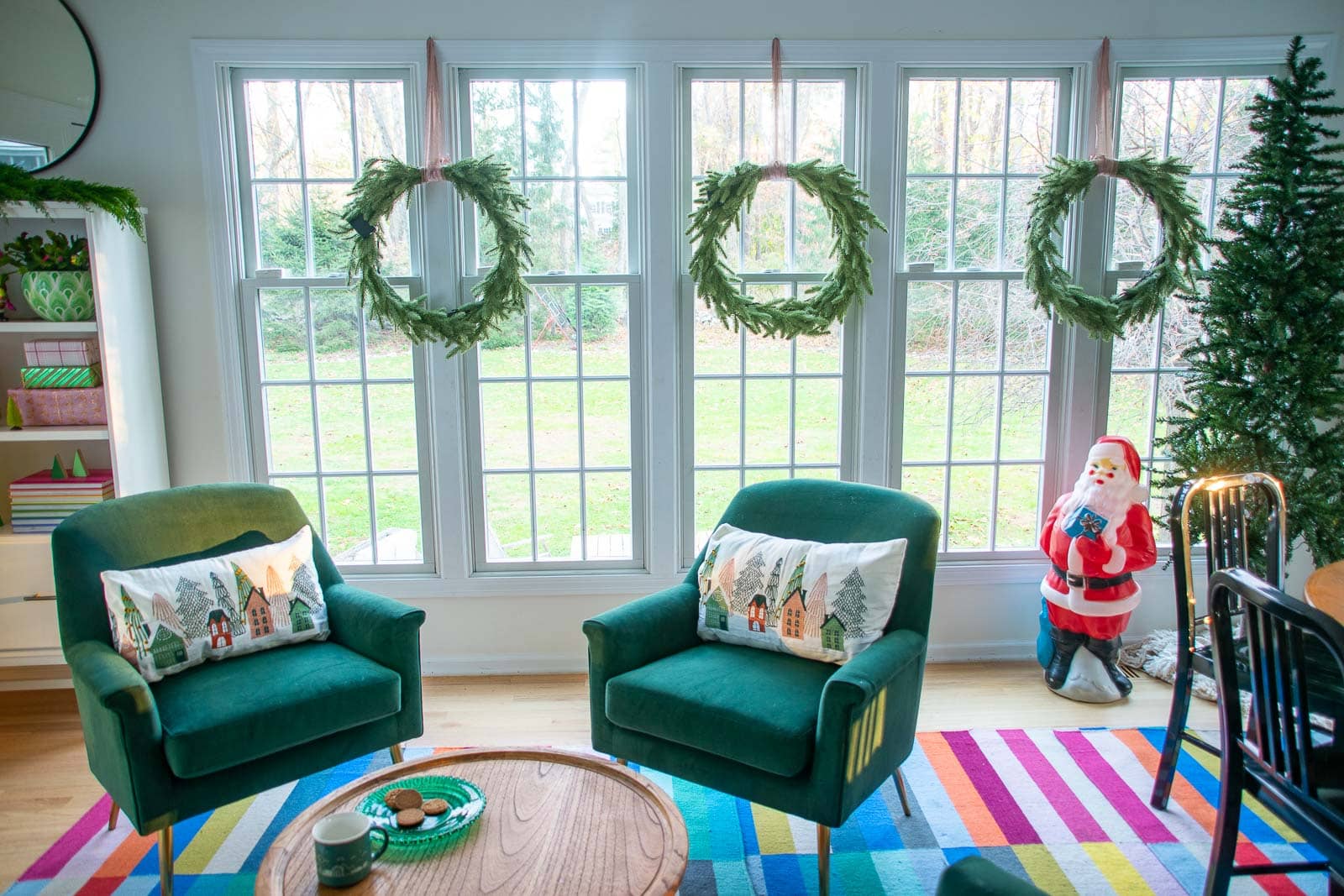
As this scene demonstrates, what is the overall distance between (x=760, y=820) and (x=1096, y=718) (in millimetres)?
1342

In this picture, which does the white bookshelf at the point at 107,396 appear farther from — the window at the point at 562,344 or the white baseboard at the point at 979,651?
the white baseboard at the point at 979,651

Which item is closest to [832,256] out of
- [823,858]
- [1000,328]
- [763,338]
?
[763,338]

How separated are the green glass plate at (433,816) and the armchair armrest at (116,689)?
0.62 meters

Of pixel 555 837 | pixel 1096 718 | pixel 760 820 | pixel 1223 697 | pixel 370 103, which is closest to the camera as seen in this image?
pixel 555 837

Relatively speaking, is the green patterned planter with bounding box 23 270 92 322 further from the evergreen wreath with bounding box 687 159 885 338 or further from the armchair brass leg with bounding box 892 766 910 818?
the armchair brass leg with bounding box 892 766 910 818

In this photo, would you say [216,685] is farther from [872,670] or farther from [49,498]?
→ [872,670]

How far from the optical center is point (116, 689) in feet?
6.87

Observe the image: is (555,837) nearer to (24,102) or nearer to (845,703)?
(845,703)

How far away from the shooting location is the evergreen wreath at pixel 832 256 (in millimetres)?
3195

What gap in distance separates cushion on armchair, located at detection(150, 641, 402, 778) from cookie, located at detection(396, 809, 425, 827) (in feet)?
2.00

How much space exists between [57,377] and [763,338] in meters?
2.47

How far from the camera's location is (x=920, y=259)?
3502 mm

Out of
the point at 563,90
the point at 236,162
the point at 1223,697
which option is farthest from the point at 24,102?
the point at 1223,697

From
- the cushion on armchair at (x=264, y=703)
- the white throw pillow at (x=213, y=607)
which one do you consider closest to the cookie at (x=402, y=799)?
the cushion on armchair at (x=264, y=703)
